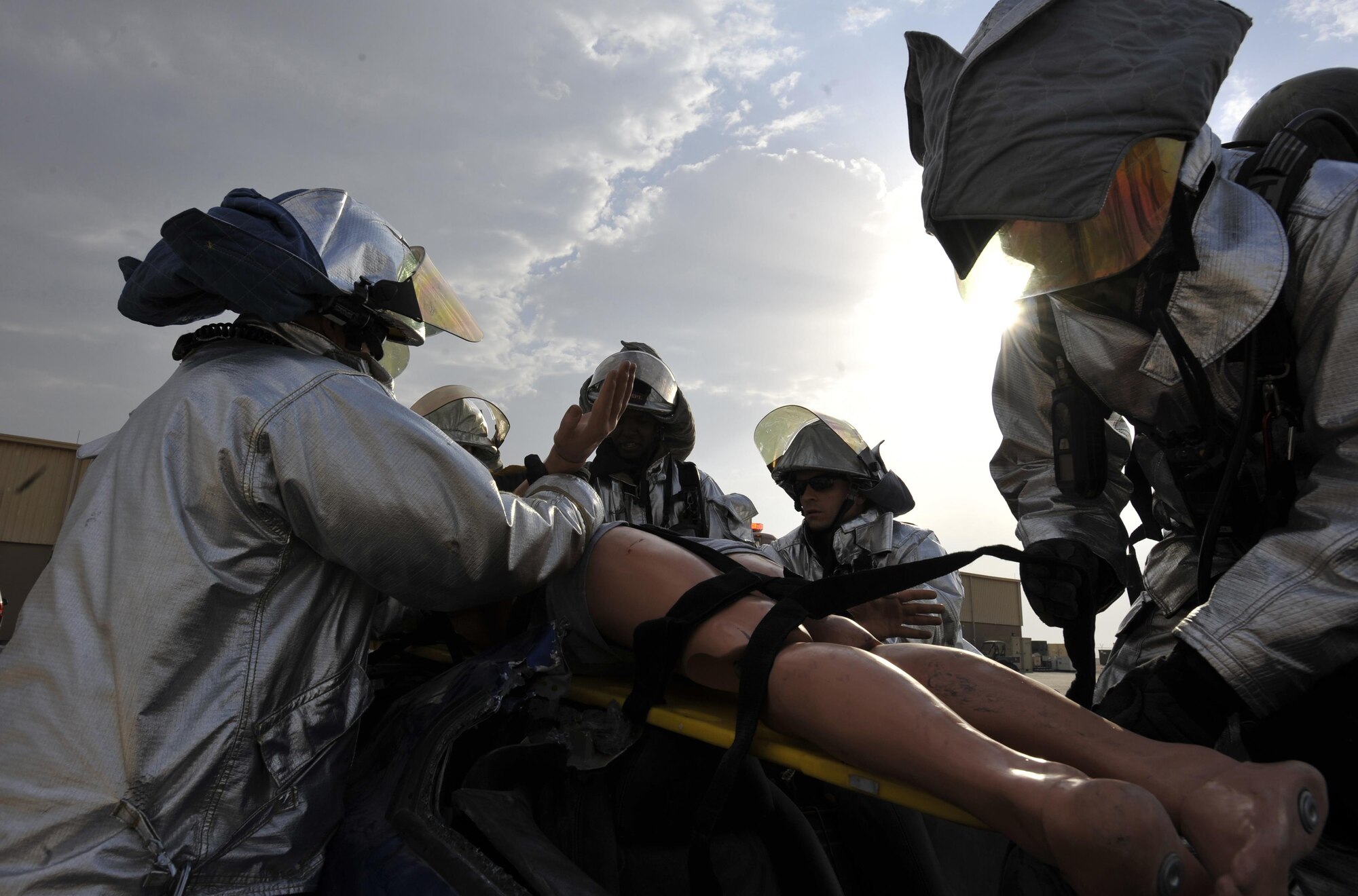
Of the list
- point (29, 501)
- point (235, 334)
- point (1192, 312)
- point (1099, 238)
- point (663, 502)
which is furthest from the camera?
point (29, 501)

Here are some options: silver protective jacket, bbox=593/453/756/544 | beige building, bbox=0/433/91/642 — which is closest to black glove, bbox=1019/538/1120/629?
silver protective jacket, bbox=593/453/756/544

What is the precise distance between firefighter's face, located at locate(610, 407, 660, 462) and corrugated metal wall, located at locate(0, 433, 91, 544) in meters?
12.5

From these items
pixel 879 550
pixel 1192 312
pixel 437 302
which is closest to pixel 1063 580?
pixel 1192 312

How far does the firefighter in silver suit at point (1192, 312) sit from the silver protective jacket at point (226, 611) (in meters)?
1.30

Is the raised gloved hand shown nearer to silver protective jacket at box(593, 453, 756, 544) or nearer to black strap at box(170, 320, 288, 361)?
black strap at box(170, 320, 288, 361)

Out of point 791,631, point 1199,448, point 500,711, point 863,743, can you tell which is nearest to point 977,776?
point 863,743

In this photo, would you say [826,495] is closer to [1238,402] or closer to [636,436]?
[636,436]

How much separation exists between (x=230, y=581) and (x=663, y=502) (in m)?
3.63

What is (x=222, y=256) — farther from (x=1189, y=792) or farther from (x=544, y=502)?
(x=1189, y=792)

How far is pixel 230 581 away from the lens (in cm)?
140

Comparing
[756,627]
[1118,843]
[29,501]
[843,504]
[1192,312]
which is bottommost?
→ [29,501]

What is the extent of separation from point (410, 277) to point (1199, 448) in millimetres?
1958

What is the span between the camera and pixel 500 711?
5.14ft

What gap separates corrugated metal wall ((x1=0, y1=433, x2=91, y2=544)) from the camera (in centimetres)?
1329
